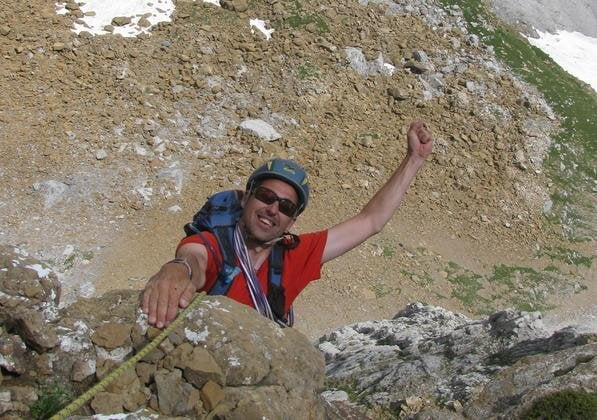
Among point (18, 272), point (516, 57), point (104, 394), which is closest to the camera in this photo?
point (104, 394)

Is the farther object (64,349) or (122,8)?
(122,8)

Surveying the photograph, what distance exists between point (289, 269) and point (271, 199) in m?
0.57

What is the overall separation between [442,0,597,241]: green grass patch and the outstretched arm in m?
13.7

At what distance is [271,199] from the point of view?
14.9 ft

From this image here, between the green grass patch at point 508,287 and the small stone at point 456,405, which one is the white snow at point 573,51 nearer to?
the green grass patch at point 508,287

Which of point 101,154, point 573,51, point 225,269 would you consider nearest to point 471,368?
point 225,269

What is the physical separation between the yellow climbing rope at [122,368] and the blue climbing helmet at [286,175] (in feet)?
3.67

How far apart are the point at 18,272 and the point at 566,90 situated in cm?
2256

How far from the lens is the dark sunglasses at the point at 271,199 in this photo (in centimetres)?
454

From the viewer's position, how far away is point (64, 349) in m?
3.63

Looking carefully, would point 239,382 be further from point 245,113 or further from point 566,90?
point 566,90

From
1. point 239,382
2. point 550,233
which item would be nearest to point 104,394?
point 239,382

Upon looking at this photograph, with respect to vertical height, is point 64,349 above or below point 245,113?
above

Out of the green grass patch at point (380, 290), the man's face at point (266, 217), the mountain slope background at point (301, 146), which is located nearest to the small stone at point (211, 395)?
the man's face at point (266, 217)
